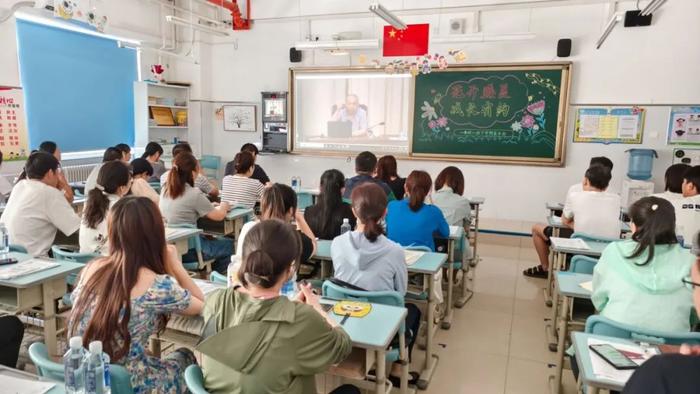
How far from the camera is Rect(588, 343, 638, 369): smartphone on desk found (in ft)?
5.79

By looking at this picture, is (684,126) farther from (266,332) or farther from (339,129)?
(266,332)

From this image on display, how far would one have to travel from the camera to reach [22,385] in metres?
1.59

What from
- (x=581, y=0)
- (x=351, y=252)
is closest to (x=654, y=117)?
(x=581, y=0)

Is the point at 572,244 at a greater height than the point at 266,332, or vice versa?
the point at 266,332

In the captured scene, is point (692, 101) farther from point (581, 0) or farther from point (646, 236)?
point (646, 236)

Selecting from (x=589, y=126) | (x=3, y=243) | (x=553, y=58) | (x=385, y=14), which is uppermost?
(x=385, y=14)

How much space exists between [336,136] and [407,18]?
7.13 feet

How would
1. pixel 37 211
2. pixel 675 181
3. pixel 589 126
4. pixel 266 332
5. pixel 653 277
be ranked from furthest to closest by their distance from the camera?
pixel 589 126 → pixel 675 181 → pixel 37 211 → pixel 653 277 → pixel 266 332

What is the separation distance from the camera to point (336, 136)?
813 centimetres

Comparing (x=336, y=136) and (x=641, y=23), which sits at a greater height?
(x=641, y=23)

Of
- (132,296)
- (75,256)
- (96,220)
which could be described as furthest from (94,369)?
(96,220)

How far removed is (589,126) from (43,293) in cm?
662

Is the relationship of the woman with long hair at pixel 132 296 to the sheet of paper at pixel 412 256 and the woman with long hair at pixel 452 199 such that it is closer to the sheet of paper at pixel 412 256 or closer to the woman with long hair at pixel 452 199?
the sheet of paper at pixel 412 256

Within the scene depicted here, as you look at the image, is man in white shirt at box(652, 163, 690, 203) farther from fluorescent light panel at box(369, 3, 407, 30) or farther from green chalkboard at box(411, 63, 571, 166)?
fluorescent light panel at box(369, 3, 407, 30)
